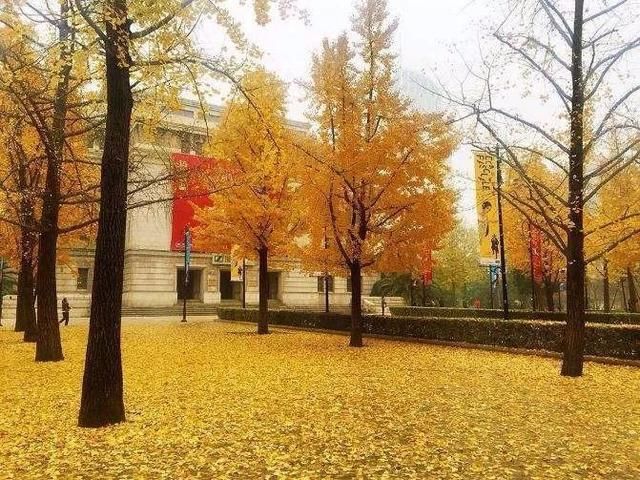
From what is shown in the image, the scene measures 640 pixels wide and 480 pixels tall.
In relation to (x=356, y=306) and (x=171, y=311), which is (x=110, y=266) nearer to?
(x=356, y=306)

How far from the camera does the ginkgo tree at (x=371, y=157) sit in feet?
50.7

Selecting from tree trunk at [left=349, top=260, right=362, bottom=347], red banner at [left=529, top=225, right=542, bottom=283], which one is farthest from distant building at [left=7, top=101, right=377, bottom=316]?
tree trunk at [left=349, top=260, right=362, bottom=347]

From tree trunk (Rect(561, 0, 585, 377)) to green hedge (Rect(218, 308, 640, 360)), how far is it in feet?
9.73

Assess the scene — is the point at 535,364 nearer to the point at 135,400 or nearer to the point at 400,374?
the point at 400,374

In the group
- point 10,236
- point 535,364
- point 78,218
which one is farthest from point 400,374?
point 10,236

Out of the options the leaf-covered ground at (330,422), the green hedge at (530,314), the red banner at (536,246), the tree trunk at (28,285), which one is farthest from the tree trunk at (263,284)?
the red banner at (536,246)

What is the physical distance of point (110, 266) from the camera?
7168 mm

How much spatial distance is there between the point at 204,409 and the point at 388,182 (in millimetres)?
9713

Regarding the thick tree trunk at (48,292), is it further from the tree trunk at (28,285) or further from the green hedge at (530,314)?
the green hedge at (530,314)

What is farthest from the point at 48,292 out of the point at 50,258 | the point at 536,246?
the point at 536,246

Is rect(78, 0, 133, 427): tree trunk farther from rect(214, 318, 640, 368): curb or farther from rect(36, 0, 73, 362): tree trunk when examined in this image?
rect(214, 318, 640, 368): curb

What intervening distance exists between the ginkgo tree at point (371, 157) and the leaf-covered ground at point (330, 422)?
4593mm

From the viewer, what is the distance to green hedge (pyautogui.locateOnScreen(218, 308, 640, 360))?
13.7 metres

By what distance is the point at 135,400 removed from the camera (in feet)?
28.9
